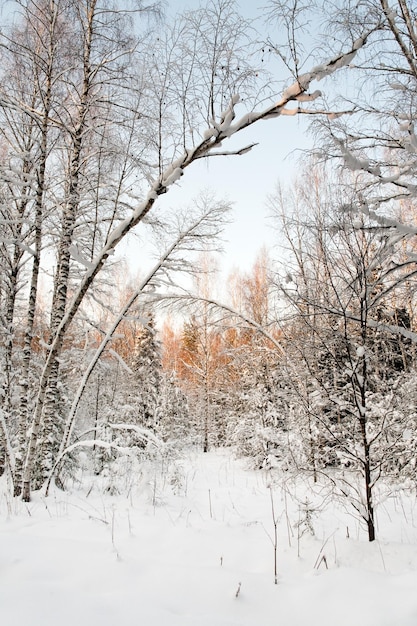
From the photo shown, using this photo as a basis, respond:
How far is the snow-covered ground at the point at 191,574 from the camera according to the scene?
67.1 inches

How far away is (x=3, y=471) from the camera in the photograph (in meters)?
7.33

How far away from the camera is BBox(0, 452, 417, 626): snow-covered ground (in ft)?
5.59

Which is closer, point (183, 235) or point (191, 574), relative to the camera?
point (191, 574)

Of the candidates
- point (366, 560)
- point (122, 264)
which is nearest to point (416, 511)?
point (366, 560)

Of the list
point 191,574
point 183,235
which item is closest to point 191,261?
point 183,235

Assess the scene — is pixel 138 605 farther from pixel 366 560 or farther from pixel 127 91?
pixel 127 91

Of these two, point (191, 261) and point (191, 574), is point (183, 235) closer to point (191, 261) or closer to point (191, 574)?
point (191, 261)

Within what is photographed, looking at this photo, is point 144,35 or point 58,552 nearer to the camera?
point 58,552

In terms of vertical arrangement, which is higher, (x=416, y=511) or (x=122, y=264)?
(x=122, y=264)

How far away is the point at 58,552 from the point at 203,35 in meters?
3.86

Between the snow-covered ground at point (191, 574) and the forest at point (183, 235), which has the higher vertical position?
the forest at point (183, 235)

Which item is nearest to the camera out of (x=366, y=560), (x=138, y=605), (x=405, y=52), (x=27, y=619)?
(x=27, y=619)

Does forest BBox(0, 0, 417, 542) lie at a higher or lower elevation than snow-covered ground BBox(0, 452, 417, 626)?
higher

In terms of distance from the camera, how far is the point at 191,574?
2.16 meters
